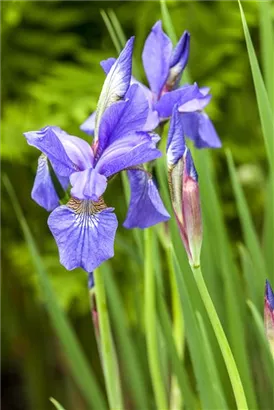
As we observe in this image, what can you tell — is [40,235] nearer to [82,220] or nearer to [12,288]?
[12,288]

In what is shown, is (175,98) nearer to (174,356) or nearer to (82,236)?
(82,236)

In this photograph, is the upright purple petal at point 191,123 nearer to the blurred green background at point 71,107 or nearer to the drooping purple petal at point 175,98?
the drooping purple petal at point 175,98

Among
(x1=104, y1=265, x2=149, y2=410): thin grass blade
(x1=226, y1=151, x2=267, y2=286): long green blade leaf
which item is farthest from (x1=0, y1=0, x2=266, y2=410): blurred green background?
(x1=226, y1=151, x2=267, y2=286): long green blade leaf

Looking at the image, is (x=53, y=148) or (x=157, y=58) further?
(x=157, y=58)

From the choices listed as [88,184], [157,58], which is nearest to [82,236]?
[88,184]

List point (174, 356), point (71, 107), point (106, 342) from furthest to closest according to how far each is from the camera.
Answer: point (71, 107), point (174, 356), point (106, 342)

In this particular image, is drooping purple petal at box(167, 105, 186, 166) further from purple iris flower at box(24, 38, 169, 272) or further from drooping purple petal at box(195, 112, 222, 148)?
drooping purple petal at box(195, 112, 222, 148)

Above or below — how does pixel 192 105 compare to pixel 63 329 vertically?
above

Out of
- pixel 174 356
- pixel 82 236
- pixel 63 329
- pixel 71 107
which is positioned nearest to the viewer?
pixel 82 236
